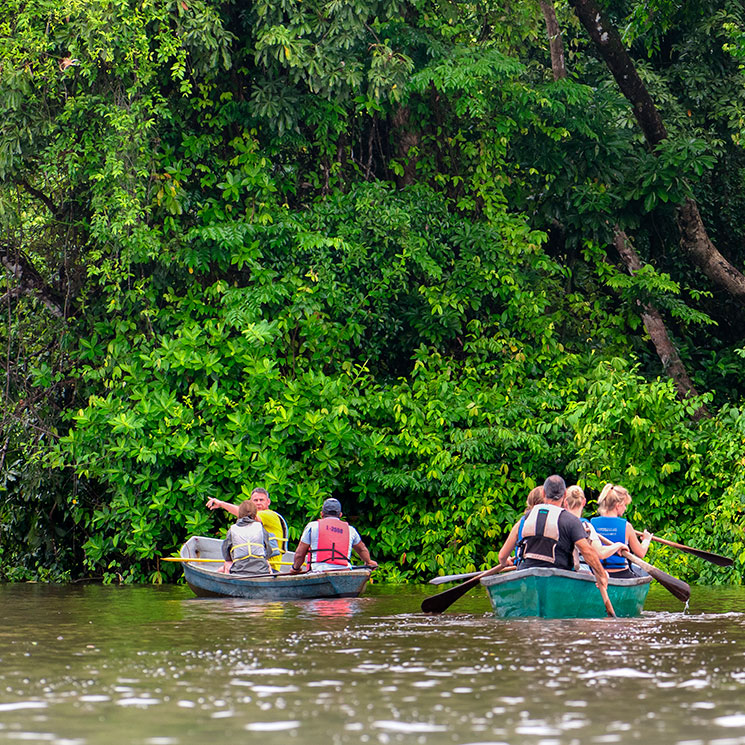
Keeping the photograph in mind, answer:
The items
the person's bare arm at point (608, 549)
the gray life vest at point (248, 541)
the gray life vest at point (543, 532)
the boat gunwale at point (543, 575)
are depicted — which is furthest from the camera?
the gray life vest at point (248, 541)

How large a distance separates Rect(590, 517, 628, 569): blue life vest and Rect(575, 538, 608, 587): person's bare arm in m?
1.06

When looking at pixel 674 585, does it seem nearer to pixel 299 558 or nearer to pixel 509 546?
pixel 509 546

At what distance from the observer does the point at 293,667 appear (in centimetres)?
877

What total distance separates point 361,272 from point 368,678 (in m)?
12.8

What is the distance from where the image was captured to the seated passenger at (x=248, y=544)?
1585 cm

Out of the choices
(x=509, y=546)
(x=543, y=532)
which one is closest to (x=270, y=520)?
(x=509, y=546)

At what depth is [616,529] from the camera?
528 inches

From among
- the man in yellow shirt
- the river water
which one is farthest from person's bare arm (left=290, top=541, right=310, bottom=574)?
the river water

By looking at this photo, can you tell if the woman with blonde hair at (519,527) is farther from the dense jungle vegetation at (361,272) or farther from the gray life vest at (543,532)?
the dense jungle vegetation at (361,272)

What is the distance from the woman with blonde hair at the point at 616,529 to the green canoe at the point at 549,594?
68cm

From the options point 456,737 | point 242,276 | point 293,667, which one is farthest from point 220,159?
point 456,737

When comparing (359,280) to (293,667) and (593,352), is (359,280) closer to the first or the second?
(593,352)

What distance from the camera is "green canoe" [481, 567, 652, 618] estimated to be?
39.5 ft

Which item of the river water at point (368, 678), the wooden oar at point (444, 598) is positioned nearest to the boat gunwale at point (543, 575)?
the river water at point (368, 678)
